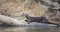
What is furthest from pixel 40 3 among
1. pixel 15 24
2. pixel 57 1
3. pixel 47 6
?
pixel 15 24

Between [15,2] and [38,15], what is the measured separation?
1.37m

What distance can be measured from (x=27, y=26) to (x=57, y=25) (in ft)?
5.26

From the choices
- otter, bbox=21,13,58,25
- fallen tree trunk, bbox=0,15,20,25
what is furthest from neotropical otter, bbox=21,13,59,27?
fallen tree trunk, bbox=0,15,20,25

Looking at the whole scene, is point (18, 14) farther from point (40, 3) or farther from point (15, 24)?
point (40, 3)

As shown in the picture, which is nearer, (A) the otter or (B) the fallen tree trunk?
(B) the fallen tree trunk

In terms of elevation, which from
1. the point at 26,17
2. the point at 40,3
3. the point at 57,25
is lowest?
the point at 57,25

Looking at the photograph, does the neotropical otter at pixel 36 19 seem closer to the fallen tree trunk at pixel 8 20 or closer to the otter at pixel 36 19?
the otter at pixel 36 19

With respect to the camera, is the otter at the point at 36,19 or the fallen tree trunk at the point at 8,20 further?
the otter at the point at 36,19

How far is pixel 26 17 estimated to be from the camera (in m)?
8.71

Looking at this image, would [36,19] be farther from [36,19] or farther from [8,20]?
[8,20]

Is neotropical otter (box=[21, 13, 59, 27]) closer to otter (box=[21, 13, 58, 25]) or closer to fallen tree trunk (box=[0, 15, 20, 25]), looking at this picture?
otter (box=[21, 13, 58, 25])

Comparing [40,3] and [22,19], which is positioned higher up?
[40,3]

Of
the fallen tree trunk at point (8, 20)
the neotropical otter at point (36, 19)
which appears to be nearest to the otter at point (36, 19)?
the neotropical otter at point (36, 19)

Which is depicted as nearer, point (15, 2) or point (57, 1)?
point (15, 2)
